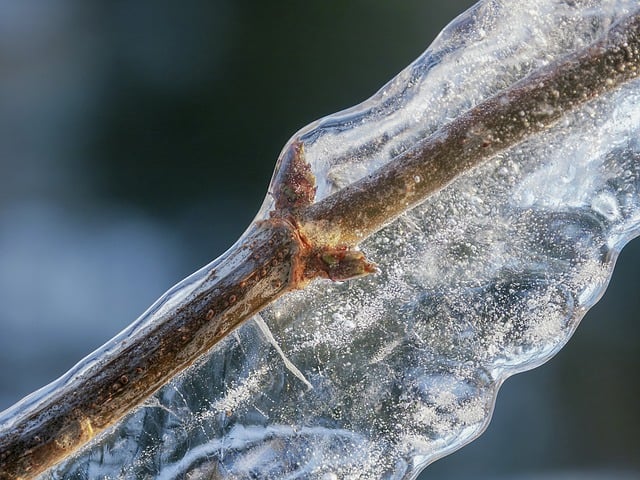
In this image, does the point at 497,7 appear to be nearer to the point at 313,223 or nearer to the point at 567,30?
the point at 567,30

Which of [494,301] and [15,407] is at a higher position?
[15,407]

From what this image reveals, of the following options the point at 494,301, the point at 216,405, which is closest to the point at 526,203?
the point at 494,301

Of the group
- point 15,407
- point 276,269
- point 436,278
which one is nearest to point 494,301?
point 436,278

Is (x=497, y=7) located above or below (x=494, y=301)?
above

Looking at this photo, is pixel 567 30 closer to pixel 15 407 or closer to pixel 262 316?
pixel 262 316

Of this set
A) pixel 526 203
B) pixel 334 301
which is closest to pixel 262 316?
pixel 334 301

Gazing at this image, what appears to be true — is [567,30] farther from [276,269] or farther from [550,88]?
[276,269]
